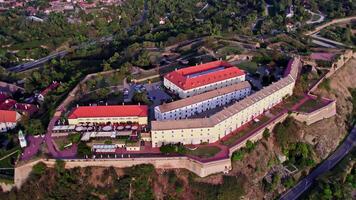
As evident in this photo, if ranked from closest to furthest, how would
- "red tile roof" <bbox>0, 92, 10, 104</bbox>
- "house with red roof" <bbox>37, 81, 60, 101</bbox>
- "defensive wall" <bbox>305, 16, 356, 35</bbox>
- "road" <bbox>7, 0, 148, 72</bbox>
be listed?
"house with red roof" <bbox>37, 81, 60, 101</bbox>, "red tile roof" <bbox>0, 92, 10, 104</bbox>, "road" <bbox>7, 0, 148, 72</bbox>, "defensive wall" <bbox>305, 16, 356, 35</bbox>

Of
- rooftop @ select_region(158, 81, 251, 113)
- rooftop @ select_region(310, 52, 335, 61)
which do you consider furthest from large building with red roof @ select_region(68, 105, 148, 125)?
rooftop @ select_region(310, 52, 335, 61)

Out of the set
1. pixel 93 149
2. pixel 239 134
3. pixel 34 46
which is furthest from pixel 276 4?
pixel 93 149

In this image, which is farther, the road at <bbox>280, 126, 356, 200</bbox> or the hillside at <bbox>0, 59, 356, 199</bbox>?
the road at <bbox>280, 126, 356, 200</bbox>

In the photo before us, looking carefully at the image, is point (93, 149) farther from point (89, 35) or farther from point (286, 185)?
point (89, 35)

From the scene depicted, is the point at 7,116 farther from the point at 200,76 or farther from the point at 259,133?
the point at 259,133

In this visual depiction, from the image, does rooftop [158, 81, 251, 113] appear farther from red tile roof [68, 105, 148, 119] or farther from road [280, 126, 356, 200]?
road [280, 126, 356, 200]
